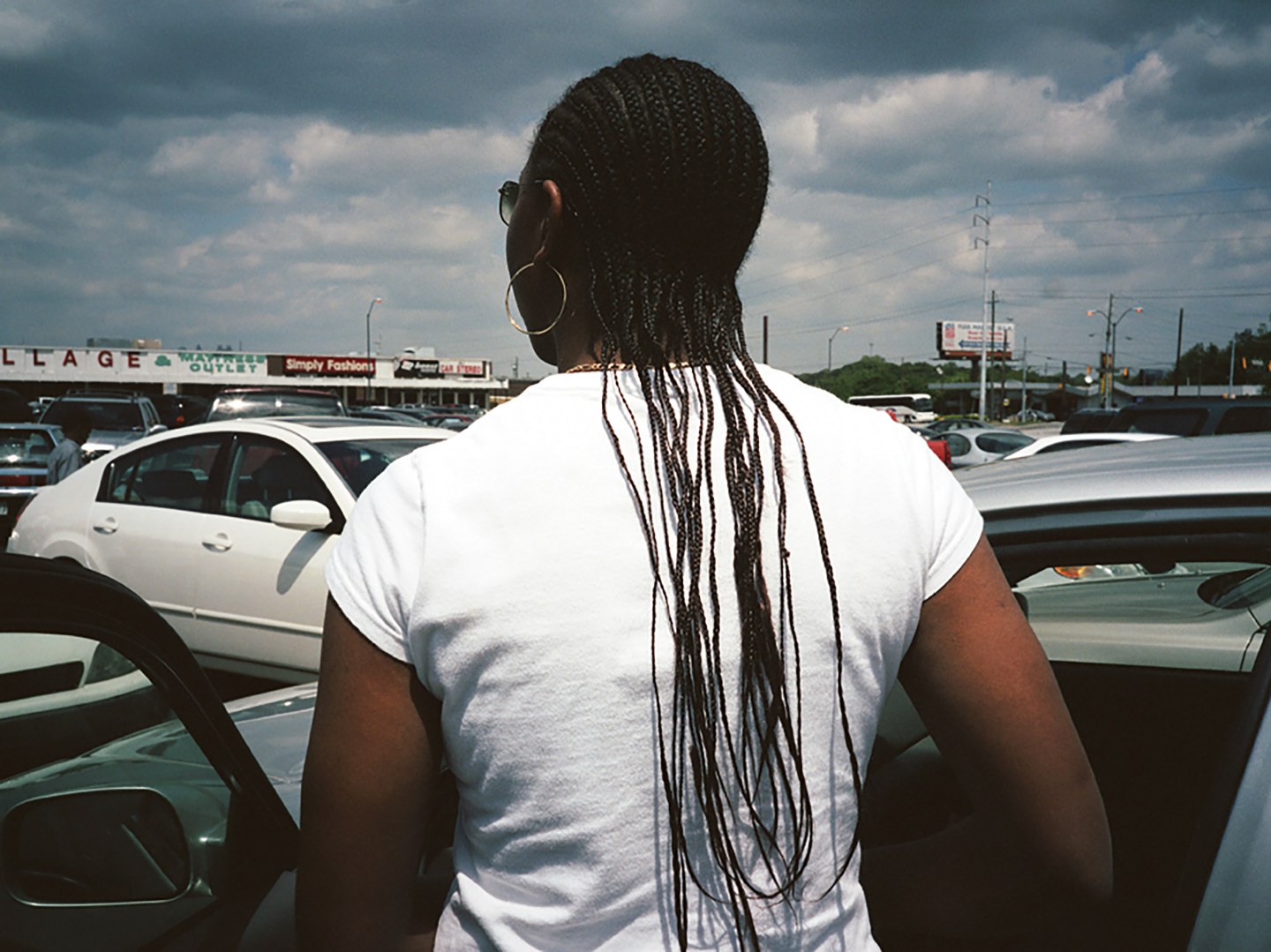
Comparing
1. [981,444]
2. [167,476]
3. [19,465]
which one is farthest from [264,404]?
[981,444]

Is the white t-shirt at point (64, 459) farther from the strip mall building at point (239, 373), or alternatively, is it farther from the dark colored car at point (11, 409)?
the strip mall building at point (239, 373)

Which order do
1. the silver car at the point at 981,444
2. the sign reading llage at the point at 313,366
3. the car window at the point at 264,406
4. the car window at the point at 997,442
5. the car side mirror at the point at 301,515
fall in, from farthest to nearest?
the sign reading llage at the point at 313,366 → the car window at the point at 997,442 → the silver car at the point at 981,444 → the car window at the point at 264,406 → the car side mirror at the point at 301,515

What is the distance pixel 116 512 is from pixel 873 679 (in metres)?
6.54

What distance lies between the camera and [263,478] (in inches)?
243

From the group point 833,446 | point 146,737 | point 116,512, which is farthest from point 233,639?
point 833,446

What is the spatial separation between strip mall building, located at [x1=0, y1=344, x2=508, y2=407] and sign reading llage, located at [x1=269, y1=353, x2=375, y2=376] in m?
0.06

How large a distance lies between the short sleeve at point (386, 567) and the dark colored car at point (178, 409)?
2088cm

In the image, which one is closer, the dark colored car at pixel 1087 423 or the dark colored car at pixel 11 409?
the dark colored car at pixel 1087 423

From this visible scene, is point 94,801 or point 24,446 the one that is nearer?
point 94,801

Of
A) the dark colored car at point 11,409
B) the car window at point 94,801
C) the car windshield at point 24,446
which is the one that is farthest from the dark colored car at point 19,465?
Answer: the car window at point 94,801

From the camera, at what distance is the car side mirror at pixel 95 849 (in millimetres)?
1466

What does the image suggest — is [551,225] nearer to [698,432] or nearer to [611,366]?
[611,366]

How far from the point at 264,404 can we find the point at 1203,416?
1188cm

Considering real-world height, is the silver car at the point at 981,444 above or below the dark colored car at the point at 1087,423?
below
